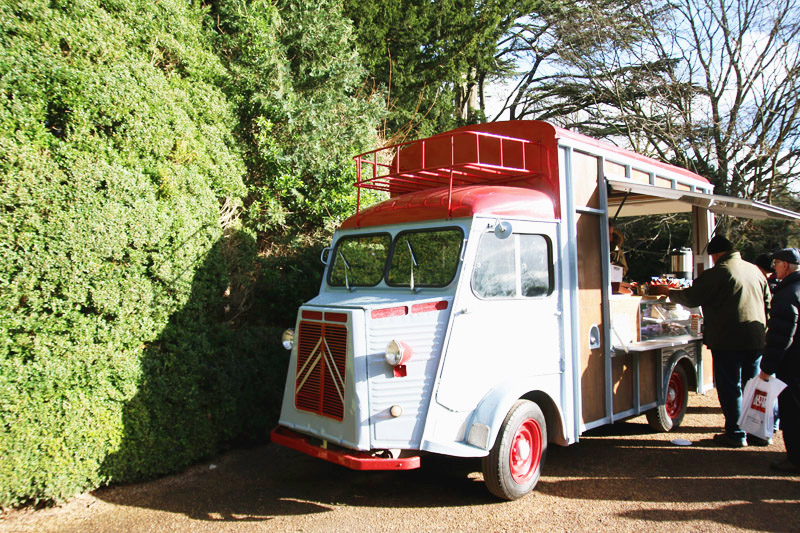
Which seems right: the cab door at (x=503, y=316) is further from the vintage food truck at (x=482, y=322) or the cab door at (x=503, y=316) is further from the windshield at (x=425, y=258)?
the windshield at (x=425, y=258)

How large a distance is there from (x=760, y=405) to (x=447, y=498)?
3132 millimetres

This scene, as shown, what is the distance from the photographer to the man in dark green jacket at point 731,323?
5574 mm

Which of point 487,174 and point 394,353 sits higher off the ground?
point 487,174

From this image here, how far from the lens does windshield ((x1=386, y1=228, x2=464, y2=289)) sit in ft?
14.4

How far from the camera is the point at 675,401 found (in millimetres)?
6508

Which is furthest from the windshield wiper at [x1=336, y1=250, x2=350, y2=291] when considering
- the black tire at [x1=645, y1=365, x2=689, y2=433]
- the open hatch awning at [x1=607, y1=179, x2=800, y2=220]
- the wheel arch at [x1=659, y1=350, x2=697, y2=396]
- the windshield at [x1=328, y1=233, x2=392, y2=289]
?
the black tire at [x1=645, y1=365, x2=689, y2=433]

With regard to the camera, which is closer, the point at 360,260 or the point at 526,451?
the point at 526,451

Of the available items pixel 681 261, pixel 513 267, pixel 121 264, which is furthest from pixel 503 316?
pixel 681 261

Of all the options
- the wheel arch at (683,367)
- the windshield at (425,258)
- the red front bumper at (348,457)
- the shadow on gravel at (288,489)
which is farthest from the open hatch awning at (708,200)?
the red front bumper at (348,457)

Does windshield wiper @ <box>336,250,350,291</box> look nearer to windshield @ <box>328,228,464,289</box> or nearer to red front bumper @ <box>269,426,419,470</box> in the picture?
windshield @ <box>328,228,464,289</box>

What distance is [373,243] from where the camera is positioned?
16.6 feet

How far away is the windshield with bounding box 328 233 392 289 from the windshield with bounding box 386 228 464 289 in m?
0.16

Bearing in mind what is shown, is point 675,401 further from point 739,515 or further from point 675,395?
point 739,515

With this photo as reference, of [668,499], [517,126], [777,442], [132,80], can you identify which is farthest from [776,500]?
[132,80]
